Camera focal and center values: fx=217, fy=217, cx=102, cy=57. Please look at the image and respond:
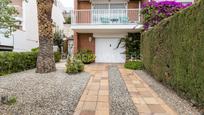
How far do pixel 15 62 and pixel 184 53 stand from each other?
28.8 ft

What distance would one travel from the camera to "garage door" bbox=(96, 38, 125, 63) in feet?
60.0

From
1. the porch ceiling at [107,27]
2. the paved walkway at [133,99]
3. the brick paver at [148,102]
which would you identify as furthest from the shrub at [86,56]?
the brick paver at [148,102]

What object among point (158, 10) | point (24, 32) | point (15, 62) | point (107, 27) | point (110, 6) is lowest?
point (15, 62)

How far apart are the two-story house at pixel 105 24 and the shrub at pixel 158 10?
220 centimetres

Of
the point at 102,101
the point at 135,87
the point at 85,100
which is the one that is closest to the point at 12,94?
the point at 85,100

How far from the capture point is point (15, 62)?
11445 mm

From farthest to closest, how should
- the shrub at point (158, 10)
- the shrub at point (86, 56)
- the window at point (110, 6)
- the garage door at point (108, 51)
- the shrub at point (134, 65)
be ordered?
the garage door at point (108, 51)
the window at point (110, 6)
the shrub at point (86, 56)
the shrub at point (134, 65)
the shrub at point (158, 10)

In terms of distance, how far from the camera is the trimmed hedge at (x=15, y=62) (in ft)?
35.0

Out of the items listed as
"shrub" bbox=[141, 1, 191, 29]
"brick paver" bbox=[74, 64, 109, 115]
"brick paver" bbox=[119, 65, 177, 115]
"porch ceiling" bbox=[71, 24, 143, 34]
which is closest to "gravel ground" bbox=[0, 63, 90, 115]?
"brick paver" bbox=[74, 64, 109, 115]

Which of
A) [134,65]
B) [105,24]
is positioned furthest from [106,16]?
[134,65]

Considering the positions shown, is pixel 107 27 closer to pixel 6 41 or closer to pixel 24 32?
pixel 6 41

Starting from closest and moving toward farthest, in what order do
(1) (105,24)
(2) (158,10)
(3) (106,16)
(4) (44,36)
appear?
1. (4) (44,36)
2. (2) (158,10)
3. (1) (105,24)
4. (3) (106,16)

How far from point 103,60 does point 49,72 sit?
26.3 ft

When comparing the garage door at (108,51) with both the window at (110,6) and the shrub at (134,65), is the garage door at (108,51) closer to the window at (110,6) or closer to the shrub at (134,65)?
the window at (110,6)
